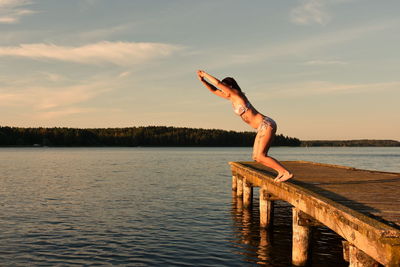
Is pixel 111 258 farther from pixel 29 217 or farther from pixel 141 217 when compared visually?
pixel 29 217

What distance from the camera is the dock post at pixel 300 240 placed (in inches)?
387

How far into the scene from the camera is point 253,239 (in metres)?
14.3

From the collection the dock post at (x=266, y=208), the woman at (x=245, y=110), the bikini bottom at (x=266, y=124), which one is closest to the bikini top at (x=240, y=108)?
the woman at (x=245, y=110)

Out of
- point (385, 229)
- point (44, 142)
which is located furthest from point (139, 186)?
point (44, 142)

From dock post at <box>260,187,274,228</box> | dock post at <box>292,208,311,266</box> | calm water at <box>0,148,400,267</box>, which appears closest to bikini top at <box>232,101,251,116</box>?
dock post at <box>292,208,311,266</box>

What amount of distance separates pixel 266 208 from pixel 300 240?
510cm

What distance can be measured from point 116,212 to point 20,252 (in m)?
7.43

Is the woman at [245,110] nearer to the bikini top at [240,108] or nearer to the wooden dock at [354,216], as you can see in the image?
the bikini top at [240,108]

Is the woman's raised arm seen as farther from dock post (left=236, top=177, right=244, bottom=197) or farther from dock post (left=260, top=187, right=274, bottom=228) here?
dock post (left=236, top=177, right=244, bottom=197)

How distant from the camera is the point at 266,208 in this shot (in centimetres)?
1505

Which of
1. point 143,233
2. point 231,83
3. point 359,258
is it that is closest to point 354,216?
point 359,258

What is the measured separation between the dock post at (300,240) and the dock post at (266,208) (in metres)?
4.23

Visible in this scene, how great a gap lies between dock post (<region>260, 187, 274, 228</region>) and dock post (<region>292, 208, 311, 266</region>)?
4229mm

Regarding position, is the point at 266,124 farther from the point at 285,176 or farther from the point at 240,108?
the point at 285,176
